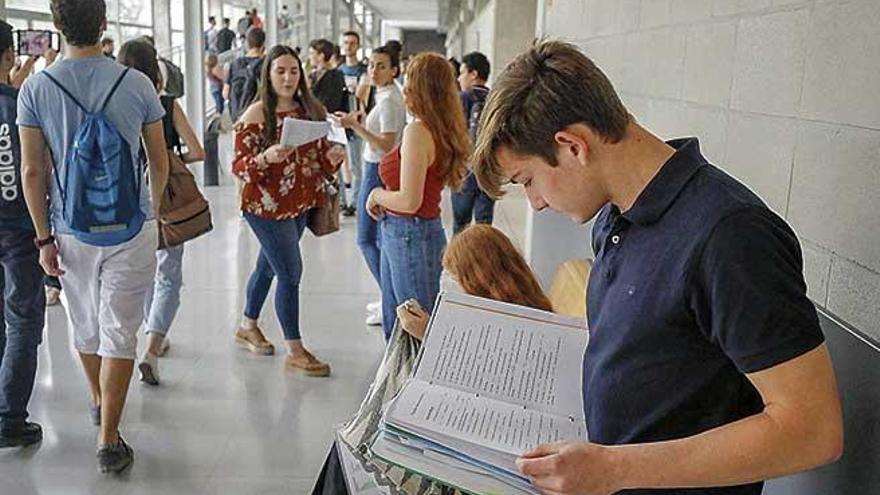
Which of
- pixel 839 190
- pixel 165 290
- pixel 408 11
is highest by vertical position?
pixel 408 11

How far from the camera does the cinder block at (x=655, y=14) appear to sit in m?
2.39

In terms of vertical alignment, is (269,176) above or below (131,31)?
below

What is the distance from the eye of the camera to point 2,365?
9.19ft

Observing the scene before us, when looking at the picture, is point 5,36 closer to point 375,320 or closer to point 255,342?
point 255,342

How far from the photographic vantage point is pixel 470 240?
6.82ft

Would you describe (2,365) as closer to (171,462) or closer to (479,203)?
(171,462)

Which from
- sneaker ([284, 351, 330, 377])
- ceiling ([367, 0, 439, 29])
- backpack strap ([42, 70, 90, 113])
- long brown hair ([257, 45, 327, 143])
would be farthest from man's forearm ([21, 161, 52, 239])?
ceiling ([367, 0, 439, 29])

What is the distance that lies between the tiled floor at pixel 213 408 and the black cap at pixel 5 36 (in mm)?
1334

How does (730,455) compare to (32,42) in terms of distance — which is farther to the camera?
(32,42)

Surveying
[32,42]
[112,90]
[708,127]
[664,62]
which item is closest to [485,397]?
[708,127]

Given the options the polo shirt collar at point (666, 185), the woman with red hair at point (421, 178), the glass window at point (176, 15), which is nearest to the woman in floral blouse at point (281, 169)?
the woman with red hair at point (421, 178)

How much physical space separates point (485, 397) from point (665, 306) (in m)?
0.41

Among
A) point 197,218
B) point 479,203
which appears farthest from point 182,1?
point 197,218

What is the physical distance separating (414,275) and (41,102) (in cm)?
130
